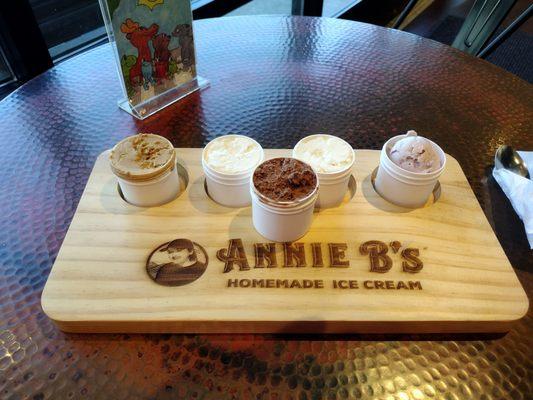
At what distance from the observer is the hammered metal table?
0.71m

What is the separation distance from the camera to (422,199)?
0.97m

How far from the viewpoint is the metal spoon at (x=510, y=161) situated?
1088 millimetres

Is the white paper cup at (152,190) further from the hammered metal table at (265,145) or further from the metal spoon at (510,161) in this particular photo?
the metal spoon at (510,161)

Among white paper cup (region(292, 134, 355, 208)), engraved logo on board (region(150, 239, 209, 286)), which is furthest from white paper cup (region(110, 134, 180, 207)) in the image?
white paper cup (region(292, 134, 355, 208))

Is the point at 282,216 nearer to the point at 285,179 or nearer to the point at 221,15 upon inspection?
the point at 285,179

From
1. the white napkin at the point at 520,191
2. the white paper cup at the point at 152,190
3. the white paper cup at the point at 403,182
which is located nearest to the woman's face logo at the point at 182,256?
the white paper cup at the point at 152,190

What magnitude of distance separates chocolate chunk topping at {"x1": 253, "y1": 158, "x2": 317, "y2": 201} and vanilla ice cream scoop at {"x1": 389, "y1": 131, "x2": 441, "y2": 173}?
24 cm

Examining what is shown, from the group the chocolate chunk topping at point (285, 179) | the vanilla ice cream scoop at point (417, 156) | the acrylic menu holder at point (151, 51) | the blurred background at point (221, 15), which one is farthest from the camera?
the blurred background at point (221, 15)

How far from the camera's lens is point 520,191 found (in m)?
1.02

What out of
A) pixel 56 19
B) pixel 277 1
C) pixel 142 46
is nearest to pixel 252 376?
pixel 142 46

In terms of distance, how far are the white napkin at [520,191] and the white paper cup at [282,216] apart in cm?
Answer: 54

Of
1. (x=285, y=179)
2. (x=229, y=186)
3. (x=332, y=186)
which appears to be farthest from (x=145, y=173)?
(x=332, y=186)

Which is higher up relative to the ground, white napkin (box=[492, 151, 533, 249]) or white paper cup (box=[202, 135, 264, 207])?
white paper cup (box=[202, 135, 264, 207])

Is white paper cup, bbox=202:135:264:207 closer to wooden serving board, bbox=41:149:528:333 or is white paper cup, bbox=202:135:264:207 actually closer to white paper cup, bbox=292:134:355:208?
wooden serving board, bbox=41:149:528:333
